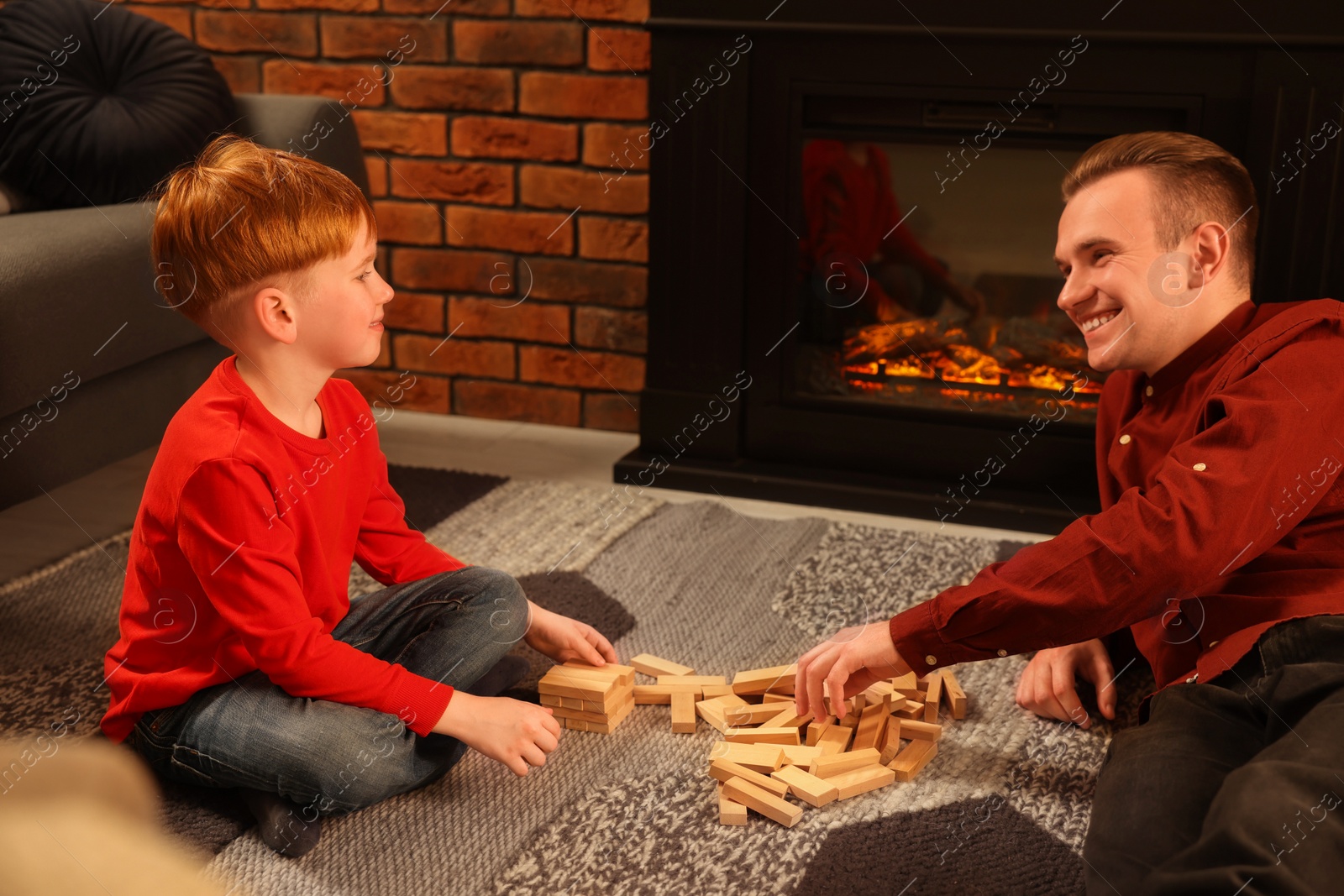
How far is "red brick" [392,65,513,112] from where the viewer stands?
2.46m

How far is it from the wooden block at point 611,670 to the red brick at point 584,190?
1.21 metres

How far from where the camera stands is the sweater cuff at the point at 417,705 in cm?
122

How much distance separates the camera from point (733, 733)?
53.4 inches

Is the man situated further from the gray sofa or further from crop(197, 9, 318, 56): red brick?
crop(197, 9, 318, 56): red brick

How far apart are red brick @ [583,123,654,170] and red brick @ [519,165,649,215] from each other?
24 millimetres

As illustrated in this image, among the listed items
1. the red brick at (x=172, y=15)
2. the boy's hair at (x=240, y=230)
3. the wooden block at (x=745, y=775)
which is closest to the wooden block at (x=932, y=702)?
the wooden block at (x=745, y=775)

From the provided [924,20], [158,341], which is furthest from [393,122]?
[924,20]

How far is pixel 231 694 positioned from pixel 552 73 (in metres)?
1.56

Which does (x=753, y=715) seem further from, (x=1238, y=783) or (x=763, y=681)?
(x=1238, y=783)

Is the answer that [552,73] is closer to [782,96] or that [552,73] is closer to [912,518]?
[782,96]

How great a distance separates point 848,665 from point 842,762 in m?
0.14

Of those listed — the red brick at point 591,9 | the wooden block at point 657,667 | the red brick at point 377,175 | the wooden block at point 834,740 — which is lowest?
the wooden block at point 657,667

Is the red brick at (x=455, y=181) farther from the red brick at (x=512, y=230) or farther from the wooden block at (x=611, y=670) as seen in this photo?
the wooden block at (x=611, y=670)

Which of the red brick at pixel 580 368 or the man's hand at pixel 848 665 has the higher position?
the man's hand at pixel 848 665
